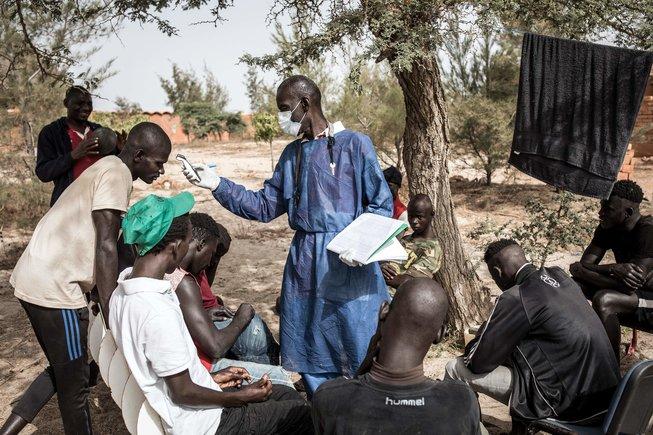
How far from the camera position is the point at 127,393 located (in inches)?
86.3

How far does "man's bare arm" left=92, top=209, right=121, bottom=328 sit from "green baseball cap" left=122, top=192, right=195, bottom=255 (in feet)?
1.87

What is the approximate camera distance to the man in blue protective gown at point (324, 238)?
3.07m

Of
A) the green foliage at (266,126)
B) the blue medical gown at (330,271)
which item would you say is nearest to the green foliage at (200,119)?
the green foliage at (266,126)

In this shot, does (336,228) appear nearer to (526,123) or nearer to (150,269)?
(150,269)

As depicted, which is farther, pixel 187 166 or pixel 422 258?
pixel 422 258

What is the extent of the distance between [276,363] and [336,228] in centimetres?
91

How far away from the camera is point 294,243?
318 centimetres

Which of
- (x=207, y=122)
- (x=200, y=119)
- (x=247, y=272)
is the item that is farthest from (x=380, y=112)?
(x=200, y=119)

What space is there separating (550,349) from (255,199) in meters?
1.75

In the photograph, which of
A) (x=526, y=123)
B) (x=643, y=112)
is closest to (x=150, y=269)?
(x=526, y=123)

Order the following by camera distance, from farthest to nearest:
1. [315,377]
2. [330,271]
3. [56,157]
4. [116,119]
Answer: [116,119]
[56,157]
[315,377]
[330,271]

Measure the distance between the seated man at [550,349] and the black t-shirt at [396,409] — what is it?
2.63ft

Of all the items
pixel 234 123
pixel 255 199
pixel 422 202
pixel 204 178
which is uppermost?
pixel 204 178

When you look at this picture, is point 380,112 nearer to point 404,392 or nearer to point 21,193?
point 21,193
